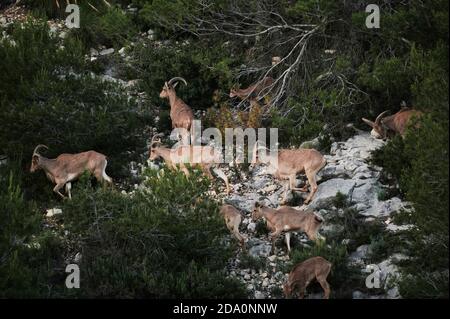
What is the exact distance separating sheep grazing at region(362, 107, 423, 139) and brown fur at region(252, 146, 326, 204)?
63.7 inches

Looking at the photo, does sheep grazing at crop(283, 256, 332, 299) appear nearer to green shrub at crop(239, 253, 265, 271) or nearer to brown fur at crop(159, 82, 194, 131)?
green shrub at crop(239, 253, 265, 271)

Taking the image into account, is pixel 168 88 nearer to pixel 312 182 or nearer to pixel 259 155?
pixel 259 155

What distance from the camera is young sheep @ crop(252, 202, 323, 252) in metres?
15.3

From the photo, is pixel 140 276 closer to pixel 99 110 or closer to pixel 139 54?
pixel 99 110

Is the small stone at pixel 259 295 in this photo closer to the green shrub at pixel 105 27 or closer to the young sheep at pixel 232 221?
the young sheep at pixel 232 221

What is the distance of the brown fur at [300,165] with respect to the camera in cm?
1658

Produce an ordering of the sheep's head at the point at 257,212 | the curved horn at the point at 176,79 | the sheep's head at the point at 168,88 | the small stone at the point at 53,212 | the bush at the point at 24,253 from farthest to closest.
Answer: the sheep's head at the point at 168,88 < the curved horn at the point at 176,79 < the small stone at the point at 53,212 < the sheep's head at the point at 257,212 < the bush at the point at 24,253

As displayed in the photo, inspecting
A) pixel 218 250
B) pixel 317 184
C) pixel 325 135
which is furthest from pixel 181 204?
pixel 325 135

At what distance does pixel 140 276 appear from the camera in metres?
14.6

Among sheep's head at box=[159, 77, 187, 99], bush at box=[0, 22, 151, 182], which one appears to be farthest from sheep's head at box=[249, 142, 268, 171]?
sheep's head at box=[159, 77, 187, 99]

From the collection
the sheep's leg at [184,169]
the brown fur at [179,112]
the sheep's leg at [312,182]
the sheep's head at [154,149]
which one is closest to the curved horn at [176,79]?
the brown fur at [179,112]

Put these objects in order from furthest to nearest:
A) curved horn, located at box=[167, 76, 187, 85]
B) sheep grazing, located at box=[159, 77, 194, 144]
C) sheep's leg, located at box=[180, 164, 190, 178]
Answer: curved horn, located at box=[167, 76, 187, 85], sheep grazing, located at box=[159, 77, 194, 144], sheep's leg, located at box=[180, 164, 190, 178]
